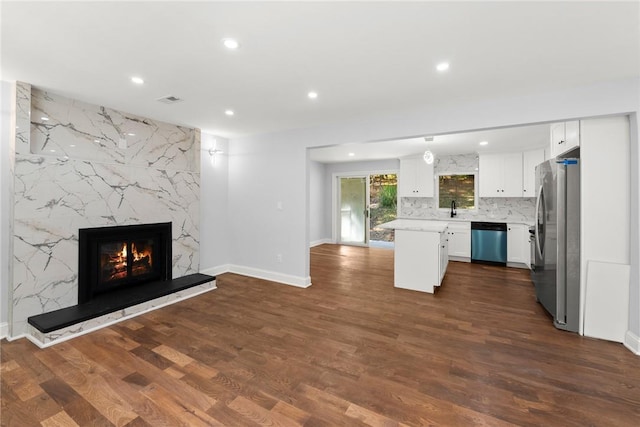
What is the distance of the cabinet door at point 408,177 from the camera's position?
6.88 m

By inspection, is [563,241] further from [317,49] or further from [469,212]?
[469,212]

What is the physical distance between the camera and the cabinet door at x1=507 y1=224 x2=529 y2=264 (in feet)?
18.1

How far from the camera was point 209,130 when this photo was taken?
4555 millimetres

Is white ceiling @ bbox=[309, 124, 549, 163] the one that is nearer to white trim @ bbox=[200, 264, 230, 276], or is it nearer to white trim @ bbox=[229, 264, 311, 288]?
white trim @ bbox=[229, 264, 311, 288]

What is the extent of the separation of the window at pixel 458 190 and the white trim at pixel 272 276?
14.0 ft

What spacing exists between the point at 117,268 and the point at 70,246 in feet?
1.97

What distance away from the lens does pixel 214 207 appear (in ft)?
16.3

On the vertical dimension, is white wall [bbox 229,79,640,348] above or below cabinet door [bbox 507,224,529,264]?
above

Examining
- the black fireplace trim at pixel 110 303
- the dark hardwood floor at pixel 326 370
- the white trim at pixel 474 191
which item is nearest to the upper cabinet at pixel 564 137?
the dark hardwood floor at pixel 326 370

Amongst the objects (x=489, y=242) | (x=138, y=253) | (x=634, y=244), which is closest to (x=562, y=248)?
(x=634, y=244)

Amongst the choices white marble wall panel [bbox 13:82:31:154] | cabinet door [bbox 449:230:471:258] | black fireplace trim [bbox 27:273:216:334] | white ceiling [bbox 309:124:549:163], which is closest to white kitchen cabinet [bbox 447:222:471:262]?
cabinet door [bbox 449:230:471:258]

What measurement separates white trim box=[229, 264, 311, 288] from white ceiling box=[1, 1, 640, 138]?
265cm

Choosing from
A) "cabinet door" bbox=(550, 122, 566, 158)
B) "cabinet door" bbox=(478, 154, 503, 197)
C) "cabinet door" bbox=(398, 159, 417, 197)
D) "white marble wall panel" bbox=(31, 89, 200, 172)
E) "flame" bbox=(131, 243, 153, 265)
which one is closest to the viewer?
"white marble wall panel" bbox=(31, 89, 200, 172)

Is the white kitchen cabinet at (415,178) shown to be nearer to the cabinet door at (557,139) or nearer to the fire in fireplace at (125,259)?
the cabinet door at (557,139)
